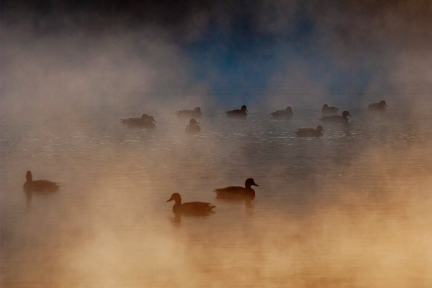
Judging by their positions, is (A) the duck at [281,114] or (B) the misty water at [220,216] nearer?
(B) the misty water at [220,216]

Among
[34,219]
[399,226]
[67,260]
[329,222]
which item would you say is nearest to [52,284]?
[67,260]

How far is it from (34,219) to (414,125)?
51.7 feet

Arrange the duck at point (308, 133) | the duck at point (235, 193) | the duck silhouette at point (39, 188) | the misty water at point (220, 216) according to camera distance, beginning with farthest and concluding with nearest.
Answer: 1. the duck at point (308, 133)
2. the duck silhouette at point (39, 188)
3. the duck at point (235, 193)
4. the misty water at point (220, 216)

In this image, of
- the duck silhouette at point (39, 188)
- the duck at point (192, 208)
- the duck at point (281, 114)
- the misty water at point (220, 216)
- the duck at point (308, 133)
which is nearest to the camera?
the misty water at point (220, 216)

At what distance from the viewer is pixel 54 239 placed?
29.3ft

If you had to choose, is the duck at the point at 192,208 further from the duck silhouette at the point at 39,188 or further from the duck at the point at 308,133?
the duck at the point at 308,133

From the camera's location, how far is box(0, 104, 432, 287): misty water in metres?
7.61

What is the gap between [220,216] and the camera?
10.1 metres

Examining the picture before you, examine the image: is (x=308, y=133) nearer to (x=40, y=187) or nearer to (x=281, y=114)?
(x=281, y=114)

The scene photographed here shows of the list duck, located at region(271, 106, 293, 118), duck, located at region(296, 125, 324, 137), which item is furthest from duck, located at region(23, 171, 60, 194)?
duck, located at region(271, 106, 293, 118)

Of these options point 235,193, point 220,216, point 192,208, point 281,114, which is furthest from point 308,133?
point 192,208

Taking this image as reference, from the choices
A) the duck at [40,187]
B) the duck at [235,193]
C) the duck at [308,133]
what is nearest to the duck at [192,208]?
the duck at [235,193]

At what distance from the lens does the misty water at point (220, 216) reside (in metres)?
7.61

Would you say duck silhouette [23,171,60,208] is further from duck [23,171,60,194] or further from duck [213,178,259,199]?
duck [213,178,259,199]
